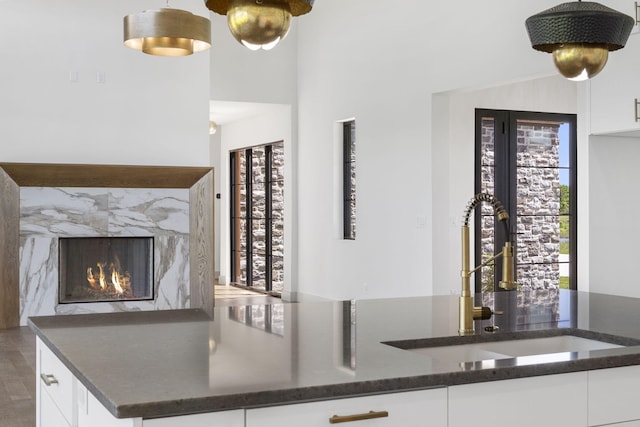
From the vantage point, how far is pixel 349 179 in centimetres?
1034

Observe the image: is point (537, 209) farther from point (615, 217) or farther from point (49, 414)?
point (49, 414)

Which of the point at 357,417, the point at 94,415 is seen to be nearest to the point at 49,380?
the point at 94,415

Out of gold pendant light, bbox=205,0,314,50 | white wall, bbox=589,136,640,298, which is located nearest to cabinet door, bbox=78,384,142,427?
gold pendant light, bbox=205,0,314,50

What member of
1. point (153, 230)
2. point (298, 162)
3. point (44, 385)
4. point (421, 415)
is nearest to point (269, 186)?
point (298, 162)

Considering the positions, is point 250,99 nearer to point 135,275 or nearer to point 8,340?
point 135,275

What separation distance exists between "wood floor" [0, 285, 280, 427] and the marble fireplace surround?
1.80ft

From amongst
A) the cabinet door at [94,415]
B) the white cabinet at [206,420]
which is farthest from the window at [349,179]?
the white cabinet at [206,420]

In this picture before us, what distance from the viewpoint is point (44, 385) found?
2871 millimetres

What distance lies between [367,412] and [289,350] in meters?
0.43

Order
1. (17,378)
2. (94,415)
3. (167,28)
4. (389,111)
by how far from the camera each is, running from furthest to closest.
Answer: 1. (389,111)
2. (17,378)
3. (167,28)
4. (94,415)

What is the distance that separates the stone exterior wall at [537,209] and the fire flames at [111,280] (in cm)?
388

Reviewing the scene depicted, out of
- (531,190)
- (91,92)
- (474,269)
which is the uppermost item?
(91,92)

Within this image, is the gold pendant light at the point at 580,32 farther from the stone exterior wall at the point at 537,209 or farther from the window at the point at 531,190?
the stone exterior wall at the point at 537,209

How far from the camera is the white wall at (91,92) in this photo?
325 inches
